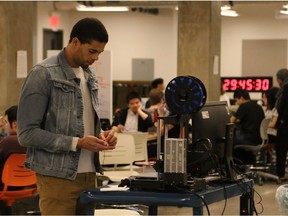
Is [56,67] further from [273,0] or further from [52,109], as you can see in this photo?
[273,0]

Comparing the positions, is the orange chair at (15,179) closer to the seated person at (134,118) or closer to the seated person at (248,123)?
the seated person at (134,118)

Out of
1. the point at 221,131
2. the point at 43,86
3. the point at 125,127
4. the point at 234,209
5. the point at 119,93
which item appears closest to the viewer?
the point at 43,86

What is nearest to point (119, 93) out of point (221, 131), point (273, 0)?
point (273, 0)

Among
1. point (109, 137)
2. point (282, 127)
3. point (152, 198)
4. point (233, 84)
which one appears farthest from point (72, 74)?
point (233, 84)

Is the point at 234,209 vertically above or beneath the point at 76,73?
beneath

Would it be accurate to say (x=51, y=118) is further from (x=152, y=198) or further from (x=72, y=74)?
(x=152, y=198)

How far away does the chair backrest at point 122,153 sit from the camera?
22.5 ft

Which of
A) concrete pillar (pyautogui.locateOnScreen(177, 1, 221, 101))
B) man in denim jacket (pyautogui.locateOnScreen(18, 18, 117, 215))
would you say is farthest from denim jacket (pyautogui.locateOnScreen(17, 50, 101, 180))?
concrete pillar (pyautogui.locateOnScreen(177, 1, 221, 101))

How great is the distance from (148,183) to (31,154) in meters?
0.57

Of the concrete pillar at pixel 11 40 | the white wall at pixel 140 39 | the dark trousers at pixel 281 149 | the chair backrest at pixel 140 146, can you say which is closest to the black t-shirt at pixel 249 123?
the dark trousers at pixel 281 149

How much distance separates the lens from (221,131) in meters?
3.72

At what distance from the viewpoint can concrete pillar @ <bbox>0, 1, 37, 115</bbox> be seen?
784 centimetres

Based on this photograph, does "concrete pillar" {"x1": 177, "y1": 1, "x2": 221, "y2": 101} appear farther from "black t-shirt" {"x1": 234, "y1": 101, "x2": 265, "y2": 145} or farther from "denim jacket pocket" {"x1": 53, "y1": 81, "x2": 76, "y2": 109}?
"denim jacket pocket" {"x1": 53, "y1": 81, "x2": 76, "y2": 109}

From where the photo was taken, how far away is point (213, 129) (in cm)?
364
